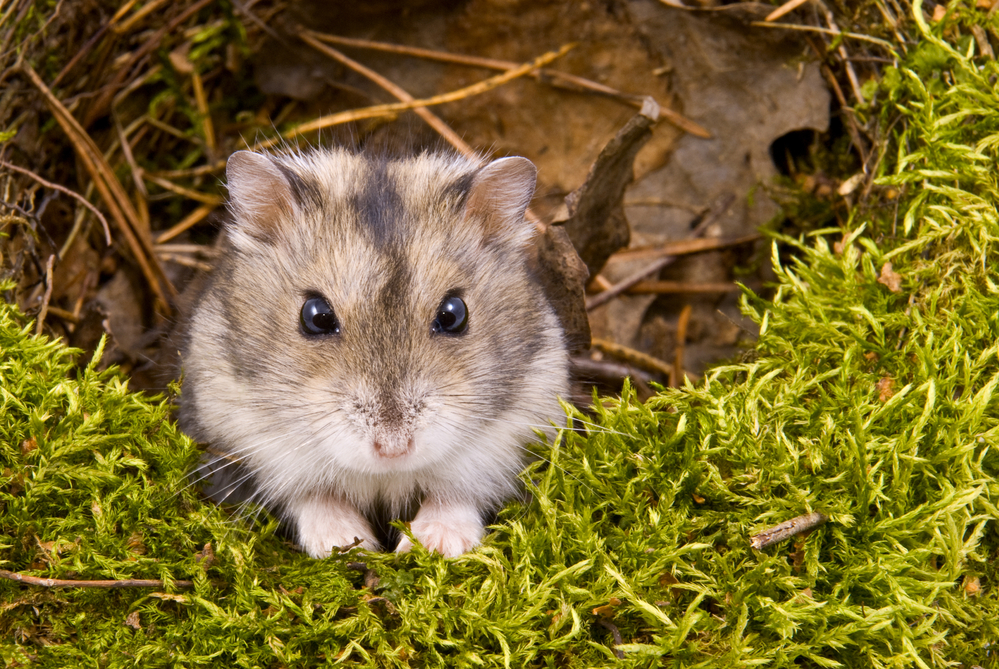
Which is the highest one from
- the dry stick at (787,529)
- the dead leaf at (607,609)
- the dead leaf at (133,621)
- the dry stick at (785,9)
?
the dry stick at (785,9)

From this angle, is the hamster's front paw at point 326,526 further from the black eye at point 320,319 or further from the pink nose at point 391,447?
the black eye at point 320,319

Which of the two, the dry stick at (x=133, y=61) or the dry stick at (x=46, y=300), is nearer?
the dry stick at (x=46, y=300)

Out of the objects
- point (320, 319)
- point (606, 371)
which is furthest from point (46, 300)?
point (606, 371)

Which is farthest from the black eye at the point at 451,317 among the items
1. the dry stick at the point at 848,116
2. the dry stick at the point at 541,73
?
the dry stick at the point at 541,73

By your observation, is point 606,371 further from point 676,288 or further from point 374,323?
point 374,323

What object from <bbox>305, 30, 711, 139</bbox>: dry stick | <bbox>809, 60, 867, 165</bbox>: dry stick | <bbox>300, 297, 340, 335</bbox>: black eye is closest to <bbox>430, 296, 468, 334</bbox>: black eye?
<bbox>300, 297, 340, 335</bbox>: black eye
